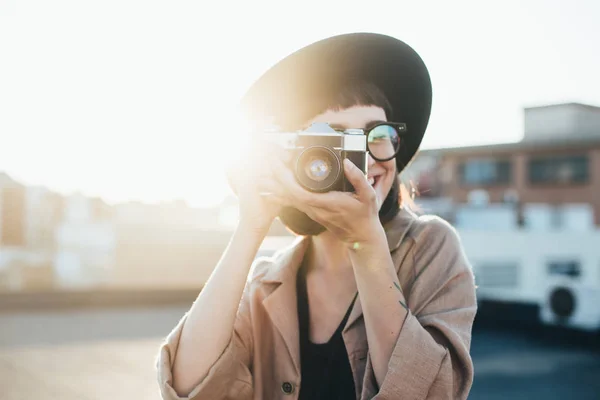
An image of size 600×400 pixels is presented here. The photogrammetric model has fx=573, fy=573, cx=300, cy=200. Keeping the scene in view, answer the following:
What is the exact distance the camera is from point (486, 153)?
28203 millimetres

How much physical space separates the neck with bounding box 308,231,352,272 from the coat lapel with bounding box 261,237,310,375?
0.14ft

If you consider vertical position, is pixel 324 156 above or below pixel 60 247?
above

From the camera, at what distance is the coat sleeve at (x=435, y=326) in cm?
116

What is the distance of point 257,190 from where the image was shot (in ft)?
4.49

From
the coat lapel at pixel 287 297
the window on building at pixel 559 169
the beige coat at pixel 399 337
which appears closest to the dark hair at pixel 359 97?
the beige coat at pixel 399 337

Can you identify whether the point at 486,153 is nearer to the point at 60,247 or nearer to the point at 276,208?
the point at 60,247

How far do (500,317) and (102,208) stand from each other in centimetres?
1177

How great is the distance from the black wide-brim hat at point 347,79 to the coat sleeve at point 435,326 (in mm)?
287

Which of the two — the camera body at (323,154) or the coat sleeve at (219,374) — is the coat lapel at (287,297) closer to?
the coat sleeve at (219,374)

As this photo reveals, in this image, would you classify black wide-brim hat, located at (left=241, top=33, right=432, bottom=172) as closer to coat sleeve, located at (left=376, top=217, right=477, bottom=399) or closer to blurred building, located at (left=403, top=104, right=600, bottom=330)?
coat sleeve, located at (left=376, top=217, right=477, bottom=399)

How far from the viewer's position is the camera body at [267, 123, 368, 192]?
48.5 inches

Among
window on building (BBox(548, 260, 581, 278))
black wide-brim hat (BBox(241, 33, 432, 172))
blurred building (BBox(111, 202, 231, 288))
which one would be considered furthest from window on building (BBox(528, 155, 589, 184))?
black wide-brim hat (BBox(241, 33, 432, 172))

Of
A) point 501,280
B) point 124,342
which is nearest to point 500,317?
point 501,280

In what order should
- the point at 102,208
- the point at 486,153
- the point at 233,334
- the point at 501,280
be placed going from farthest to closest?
the point at 486,153 → the point at 102,208 → the point at 501,280 → the point at 233,334
